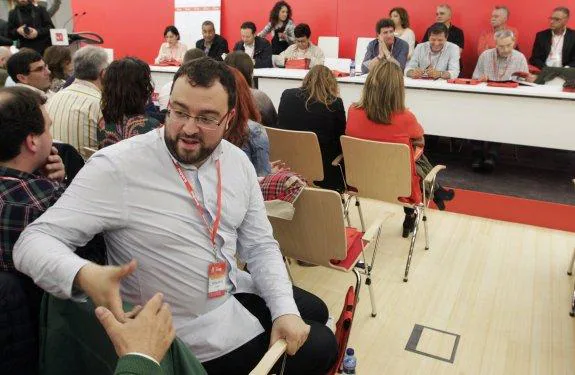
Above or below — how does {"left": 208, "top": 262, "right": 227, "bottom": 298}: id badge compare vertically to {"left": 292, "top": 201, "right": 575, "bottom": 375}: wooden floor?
above

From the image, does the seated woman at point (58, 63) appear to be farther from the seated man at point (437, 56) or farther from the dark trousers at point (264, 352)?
the seated man at point (437, 56)

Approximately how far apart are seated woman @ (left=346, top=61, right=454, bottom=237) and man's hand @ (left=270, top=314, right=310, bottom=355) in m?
1.78

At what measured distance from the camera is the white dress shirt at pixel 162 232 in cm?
118

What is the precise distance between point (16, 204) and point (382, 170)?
1.96m

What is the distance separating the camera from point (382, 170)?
2.74 m

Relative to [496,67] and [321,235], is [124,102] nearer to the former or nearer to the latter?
[321,235]

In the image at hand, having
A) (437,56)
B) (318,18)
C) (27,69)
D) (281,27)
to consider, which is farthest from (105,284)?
(318,18)

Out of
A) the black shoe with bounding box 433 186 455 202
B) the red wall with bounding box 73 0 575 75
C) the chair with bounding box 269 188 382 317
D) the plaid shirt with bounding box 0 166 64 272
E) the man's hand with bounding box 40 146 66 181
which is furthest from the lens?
the red wall with bounding box 73 0 575 75

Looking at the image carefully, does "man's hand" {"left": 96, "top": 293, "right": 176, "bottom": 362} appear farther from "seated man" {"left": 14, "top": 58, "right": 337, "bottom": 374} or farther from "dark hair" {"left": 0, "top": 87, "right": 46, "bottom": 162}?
"dark hair" {"left": 0, "top": 87, "right": 46, "bottom": 162}

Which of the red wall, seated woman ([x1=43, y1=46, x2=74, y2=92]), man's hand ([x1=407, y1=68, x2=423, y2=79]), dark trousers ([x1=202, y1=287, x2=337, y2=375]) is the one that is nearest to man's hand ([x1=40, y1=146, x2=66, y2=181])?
dark trousers ([x1=202, y1=287, x2=337, y2=375])

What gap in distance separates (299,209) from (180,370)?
1118 millimetres

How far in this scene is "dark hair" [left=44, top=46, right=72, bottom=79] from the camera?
12.9 feet

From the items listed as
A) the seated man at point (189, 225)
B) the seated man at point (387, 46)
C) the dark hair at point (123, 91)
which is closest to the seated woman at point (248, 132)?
the dark hair at point (123, 91)

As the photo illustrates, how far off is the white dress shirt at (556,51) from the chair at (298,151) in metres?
4.24
